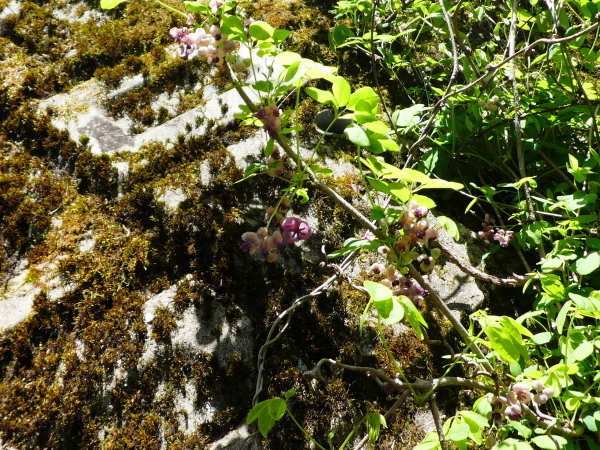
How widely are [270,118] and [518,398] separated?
0.96 metres

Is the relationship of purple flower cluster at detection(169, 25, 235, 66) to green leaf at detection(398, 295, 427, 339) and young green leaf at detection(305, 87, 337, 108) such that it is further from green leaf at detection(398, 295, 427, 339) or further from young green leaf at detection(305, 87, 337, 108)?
green leaf at detection(398, 295, 427, 339)

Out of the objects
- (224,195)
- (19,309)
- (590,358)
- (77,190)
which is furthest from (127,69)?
(590,358)

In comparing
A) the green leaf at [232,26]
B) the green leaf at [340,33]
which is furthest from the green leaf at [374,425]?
the green leaf at [340,33]

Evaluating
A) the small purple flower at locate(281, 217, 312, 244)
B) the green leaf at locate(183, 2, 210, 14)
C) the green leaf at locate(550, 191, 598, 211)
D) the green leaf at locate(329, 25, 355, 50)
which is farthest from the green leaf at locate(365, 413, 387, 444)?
the green leaf at locate(329, 25, 355, 50)

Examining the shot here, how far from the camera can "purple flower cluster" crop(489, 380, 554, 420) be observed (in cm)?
97

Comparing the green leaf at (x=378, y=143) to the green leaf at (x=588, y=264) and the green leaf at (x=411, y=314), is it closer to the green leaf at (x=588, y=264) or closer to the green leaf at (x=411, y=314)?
the green leaf at (x=411, y=314)

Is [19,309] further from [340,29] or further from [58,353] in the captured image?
[340,29]

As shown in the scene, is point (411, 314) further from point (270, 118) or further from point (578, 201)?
point (578, 201)

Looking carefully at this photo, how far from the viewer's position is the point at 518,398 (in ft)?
3.31

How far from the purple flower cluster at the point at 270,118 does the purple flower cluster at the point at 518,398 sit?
887 mm

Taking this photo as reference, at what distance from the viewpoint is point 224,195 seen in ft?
5.62

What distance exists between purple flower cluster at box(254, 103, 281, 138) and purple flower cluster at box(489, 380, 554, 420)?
34.9 inches

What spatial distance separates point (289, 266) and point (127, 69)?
135 centimetres

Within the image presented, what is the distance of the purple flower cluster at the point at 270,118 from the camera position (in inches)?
41.3
